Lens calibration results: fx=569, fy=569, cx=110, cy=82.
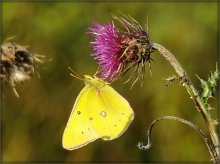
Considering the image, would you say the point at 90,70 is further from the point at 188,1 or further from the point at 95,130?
the point at 95,130

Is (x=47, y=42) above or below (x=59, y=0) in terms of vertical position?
below

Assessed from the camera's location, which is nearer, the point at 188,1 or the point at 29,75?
the point at 29,75

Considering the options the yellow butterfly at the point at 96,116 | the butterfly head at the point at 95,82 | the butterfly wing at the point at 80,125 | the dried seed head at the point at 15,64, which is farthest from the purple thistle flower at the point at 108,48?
the dried seed head at the point at 15,64

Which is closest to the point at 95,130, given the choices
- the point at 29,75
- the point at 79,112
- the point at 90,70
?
the point at 79,112

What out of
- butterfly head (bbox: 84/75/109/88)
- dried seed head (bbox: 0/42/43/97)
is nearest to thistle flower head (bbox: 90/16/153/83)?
butterfly head (bbox: 84/75/109/88)

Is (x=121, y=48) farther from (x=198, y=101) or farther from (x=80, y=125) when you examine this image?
(x=80, y=125)

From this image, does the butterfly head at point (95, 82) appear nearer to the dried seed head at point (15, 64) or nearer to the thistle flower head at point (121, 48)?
the thistle flower head at point (121, 48)

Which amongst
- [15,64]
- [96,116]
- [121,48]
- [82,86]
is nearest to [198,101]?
[121,48]

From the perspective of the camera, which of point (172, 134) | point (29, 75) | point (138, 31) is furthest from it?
point (172, 134)
